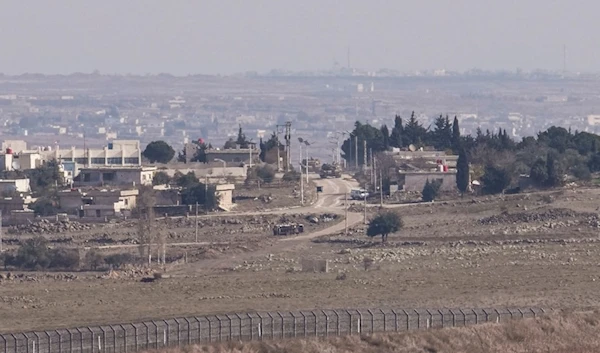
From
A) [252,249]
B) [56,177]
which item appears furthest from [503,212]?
[56,177]

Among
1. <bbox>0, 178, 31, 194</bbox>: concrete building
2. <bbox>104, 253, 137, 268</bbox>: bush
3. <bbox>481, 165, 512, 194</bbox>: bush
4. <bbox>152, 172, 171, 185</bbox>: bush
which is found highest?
<bbox>481, 165, 512, 194</bbox>: bush

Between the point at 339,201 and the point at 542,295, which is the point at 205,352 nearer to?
the point at 542,295

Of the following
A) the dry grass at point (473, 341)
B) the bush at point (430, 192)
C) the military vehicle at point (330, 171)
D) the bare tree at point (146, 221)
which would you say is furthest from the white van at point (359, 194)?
the dry grass at point (473, 341)

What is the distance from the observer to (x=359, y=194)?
79.2 metres

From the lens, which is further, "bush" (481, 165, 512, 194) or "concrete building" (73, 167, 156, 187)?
"concrete building" (73, 167, 156, 187)

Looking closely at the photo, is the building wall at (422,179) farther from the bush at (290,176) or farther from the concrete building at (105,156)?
the concrete building at (105,156)

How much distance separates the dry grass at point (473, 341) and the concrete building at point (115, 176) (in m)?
48.0

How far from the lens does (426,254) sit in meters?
55.0

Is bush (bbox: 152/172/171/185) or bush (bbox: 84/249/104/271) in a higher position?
bush (bbox: 152/172/171/185)

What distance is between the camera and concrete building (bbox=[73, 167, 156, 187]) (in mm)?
82688

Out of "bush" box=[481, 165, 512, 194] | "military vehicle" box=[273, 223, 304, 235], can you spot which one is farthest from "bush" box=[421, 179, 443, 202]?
"military vehicle" box=[273, 223, 304, 235]

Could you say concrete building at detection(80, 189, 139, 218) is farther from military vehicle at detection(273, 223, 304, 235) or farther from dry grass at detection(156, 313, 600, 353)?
dry grass at detection(156, 313, 600, 353)

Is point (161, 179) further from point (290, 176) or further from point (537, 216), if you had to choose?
point (537, 216)

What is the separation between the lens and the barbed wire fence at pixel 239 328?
99.6 feet
